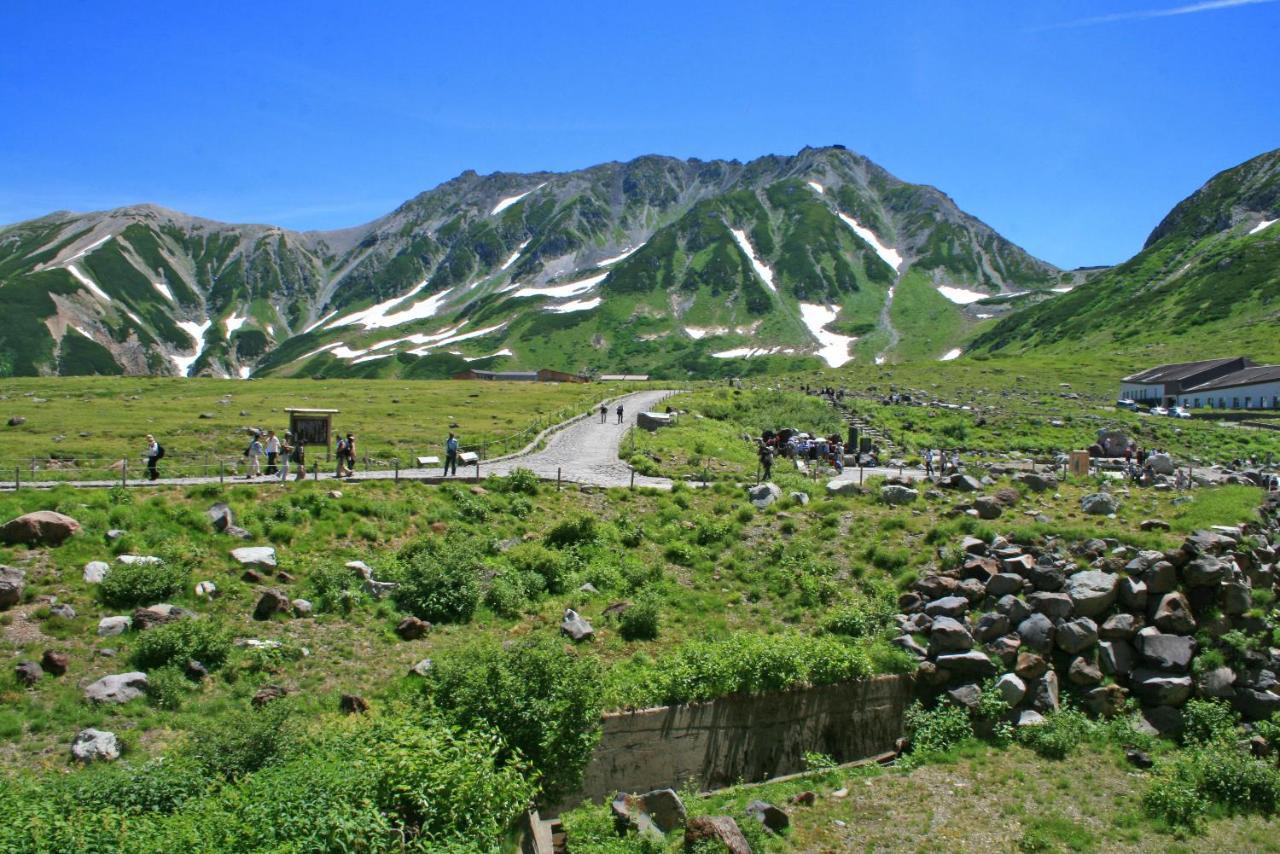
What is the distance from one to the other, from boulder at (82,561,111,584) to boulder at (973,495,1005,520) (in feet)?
88.9

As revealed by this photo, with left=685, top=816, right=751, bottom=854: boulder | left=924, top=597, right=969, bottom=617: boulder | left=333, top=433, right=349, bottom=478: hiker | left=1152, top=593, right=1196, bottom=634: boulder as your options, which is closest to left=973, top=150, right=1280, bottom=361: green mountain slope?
left=1152, top=593, right=1196, bottom=634: boulder

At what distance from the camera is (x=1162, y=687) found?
64.0 ft

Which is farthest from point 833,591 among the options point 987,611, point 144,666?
point 144,666

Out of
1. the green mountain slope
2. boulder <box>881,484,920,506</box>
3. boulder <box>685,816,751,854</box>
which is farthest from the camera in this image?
the green mountain slope

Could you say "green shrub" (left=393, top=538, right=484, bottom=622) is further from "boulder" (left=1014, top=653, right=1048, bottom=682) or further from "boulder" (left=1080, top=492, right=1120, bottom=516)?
"boulder" (left=1080, top=492, right=1120, bottom=516)

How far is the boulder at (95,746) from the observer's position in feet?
46.3

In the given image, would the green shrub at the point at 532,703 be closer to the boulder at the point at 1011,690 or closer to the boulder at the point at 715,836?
the boulder at the point at 715,836

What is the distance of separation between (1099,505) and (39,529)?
33238mm

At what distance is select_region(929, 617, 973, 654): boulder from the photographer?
68.2 ft

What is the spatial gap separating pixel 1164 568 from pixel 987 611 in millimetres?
4673

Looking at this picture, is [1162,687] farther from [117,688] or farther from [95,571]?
[95,571]

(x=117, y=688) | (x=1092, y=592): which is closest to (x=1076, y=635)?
(x=1092, y=592)

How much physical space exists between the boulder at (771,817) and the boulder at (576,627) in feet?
22.6

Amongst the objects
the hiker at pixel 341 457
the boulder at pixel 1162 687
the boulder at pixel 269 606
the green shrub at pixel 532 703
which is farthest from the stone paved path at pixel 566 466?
the boulder at pixel 1162 687
